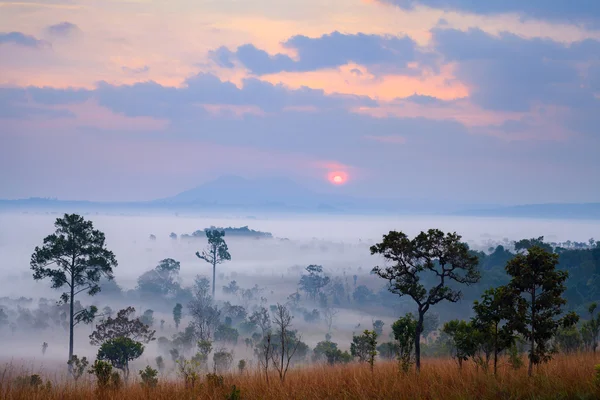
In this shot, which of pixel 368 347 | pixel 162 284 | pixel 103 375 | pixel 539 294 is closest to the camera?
pixel 103 375

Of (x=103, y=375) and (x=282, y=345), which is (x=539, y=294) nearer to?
(x=282, y=345)

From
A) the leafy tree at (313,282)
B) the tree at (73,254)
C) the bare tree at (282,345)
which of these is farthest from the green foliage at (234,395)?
the leafy tree at (313,282)

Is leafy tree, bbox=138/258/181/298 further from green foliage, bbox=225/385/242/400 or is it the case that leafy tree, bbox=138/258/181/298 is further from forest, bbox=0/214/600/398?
green foliage, bbox=225/385/242/400

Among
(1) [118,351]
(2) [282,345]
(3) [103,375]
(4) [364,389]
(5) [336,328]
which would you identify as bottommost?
(5) [336,328]

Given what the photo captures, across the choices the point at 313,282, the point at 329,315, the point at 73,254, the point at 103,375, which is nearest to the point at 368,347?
the point at 103,375

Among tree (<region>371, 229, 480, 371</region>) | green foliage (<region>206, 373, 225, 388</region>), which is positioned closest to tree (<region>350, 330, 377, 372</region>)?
tree (<region>371, 229, 480, 371</region>)

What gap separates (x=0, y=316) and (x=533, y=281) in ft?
370

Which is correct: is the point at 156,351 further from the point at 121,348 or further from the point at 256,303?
the point at 256,303

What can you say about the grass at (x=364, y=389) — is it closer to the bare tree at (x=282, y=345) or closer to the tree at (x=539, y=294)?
the bare tree at (x=282, y=345)

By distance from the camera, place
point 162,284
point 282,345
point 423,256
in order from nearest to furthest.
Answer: point 282,345
point 423,256
point 162,284

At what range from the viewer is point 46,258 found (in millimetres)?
48031

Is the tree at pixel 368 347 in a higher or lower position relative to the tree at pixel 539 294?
lower

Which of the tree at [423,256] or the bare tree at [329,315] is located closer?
the tree at [423,256]

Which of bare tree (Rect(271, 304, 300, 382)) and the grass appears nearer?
the grass
